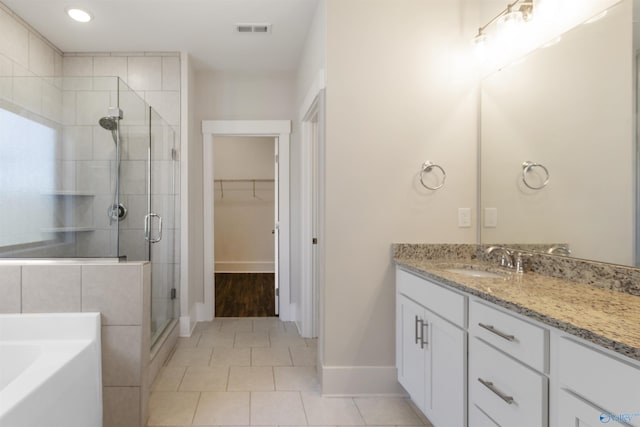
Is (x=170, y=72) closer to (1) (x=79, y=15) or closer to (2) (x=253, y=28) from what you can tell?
(1) (x=79, y=15)

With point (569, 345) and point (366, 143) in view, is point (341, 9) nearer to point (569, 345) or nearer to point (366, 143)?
point (366, 143)

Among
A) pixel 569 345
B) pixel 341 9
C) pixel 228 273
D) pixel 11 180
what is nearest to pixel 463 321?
pixel 569 345

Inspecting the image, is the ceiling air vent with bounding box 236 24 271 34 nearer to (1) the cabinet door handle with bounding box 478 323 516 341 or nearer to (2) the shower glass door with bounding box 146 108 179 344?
(2) the shower glass door with bounding box 146 108 179 344

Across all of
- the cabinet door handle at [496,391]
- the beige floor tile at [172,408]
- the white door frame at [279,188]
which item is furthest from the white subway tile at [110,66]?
the cabinet door handle at [496,391]

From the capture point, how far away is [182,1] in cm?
256

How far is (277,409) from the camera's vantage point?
6.97ft

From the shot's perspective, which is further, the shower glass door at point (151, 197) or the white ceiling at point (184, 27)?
the white ceiling at point (184, 27)

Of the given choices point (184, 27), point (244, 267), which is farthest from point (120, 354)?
point (244, 267)

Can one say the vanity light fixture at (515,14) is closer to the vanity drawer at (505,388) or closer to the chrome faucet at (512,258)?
the chrome faucet at (512,258)

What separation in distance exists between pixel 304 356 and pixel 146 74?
2838 millimetres

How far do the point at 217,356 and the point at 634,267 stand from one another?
8.63 feet

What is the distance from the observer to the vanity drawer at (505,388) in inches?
42.9

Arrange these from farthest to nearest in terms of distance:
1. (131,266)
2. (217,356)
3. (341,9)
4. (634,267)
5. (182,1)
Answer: (217,356) → (182,1) → (341,9) → (131,266) → (634,267)

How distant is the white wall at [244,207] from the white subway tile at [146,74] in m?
3.18
